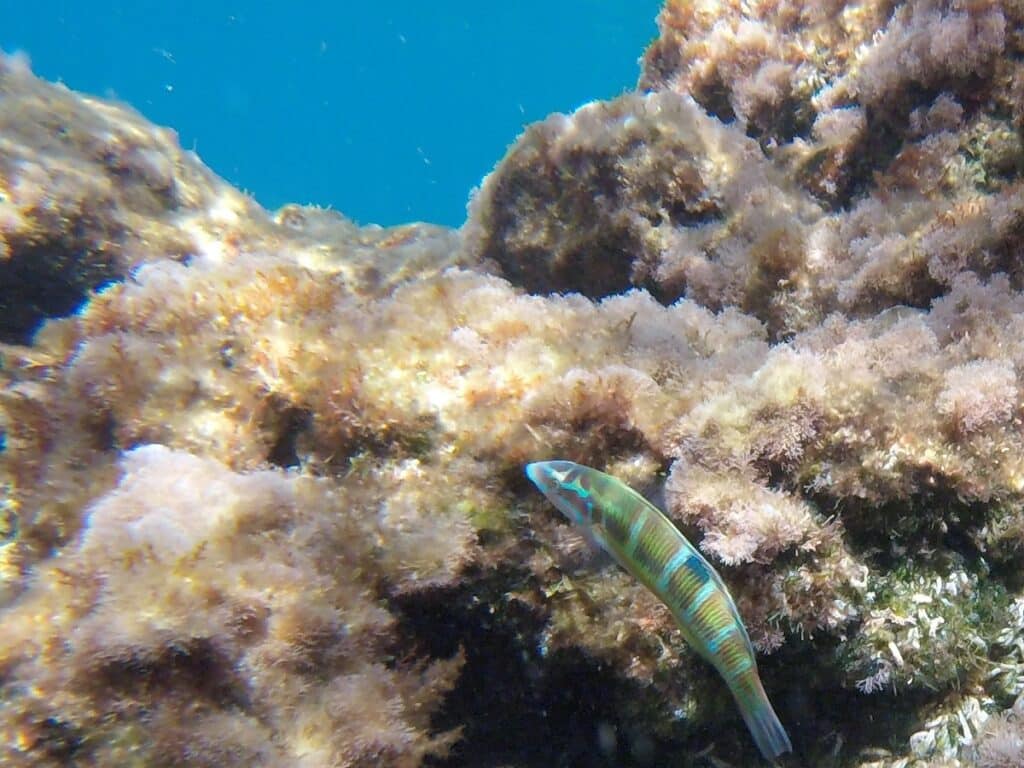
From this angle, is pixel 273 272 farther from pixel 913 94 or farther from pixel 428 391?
pixel 913 94

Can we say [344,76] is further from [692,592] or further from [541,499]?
[692,592]

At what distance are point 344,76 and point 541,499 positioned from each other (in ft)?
439

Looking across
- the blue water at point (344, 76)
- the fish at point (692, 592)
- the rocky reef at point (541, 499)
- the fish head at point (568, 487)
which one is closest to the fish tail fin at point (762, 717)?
the fish at point (692, 592)

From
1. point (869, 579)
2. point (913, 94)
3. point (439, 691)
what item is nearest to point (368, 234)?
point (913, 94)

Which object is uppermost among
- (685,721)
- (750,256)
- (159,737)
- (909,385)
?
(750,256)

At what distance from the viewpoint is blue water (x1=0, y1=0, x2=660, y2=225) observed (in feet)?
344

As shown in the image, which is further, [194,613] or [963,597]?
[963,597]

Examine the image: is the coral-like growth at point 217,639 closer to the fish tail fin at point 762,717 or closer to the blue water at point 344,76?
the fish tail fin at point 762,717

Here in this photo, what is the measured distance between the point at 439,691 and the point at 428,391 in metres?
1.36

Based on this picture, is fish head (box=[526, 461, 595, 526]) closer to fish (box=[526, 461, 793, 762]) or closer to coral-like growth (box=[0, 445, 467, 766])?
fish (box=[526, 461, 793, 762])

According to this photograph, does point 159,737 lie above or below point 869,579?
below

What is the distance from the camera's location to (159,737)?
2332mm

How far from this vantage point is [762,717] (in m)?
2.10

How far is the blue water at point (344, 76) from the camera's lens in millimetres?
105000
